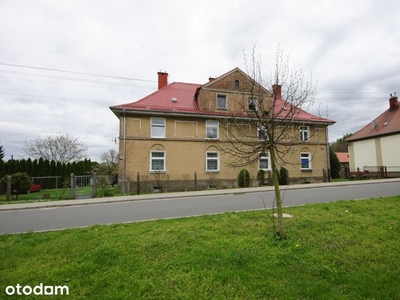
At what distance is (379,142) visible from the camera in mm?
29266

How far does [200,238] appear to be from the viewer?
4.84 metres

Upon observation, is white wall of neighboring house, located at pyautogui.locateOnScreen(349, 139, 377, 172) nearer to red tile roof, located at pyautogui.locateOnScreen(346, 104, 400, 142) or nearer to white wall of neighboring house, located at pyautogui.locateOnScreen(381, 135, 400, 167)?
red tile roof, located at pyautogui.locateOnScreen(346, 104, 400, 142)

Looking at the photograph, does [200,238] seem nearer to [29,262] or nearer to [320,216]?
[29,262]

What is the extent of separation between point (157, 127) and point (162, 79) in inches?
335

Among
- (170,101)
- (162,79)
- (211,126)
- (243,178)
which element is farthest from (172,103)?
(243,178)

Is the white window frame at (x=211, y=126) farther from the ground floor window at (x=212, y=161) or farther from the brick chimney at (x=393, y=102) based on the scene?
the brick chimney at (x=393, y=102)

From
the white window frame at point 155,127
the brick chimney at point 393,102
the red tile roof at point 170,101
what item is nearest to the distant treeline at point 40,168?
the white window frame at point 155,127

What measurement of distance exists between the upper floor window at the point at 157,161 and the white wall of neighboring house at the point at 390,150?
2694cm

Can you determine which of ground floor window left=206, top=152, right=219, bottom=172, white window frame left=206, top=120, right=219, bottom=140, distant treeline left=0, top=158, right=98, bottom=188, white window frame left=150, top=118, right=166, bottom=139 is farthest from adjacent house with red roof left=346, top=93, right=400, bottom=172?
distant treeline left=0, top=158, right=98, bottom=188

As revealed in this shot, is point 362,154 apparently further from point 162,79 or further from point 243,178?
point 162,79

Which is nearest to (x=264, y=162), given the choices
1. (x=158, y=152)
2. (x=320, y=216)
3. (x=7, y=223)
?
(x=158, y=152)

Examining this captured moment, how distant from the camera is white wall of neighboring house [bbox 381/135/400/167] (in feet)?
87.9

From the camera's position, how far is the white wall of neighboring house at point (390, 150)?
1054 inches

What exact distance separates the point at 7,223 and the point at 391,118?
3826cm
